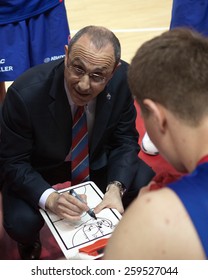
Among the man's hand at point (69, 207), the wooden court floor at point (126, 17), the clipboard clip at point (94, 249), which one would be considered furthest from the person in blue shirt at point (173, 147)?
the wooden court floor at point (126, 17)

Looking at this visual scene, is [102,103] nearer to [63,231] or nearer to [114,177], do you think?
[114,177]

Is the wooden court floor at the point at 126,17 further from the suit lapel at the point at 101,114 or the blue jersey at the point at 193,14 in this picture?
the suit lapel at the point at 101,114

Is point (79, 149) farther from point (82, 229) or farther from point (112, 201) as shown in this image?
point (82, 229)

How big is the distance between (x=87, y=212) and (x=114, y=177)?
1.04 feet

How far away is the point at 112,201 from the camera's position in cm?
166

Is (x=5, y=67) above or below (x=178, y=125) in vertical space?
below

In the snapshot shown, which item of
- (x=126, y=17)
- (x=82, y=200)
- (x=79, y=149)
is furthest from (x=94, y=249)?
(x=126, y=17)

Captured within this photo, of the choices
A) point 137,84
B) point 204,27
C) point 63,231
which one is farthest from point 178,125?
point 204,27

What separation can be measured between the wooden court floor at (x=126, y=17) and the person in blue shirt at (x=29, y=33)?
145cm

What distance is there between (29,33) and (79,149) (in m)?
0.90

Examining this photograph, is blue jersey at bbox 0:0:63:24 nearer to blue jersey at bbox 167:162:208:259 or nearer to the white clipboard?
the white clipboard

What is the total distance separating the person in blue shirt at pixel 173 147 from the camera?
2.64ft
